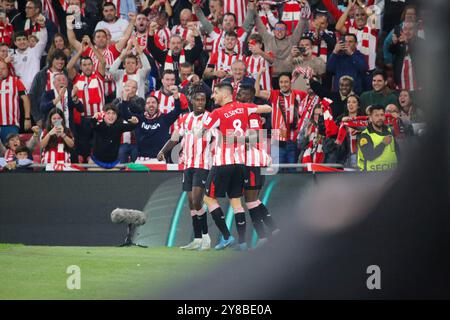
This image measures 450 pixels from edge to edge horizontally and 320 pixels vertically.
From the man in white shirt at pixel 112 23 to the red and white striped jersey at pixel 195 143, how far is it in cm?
332

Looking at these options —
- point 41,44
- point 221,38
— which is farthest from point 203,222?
point 41,44

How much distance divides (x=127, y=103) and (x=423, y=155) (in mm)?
12205

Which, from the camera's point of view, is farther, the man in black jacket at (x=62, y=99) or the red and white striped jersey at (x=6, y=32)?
the red and white striped jersey at (x=6, y=32)

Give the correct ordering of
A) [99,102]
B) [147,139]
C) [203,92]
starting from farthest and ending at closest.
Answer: [99,102] < [147,139] < [203,92]

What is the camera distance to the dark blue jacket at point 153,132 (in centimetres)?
1310

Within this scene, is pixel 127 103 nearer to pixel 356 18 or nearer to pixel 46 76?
pixel 46 76

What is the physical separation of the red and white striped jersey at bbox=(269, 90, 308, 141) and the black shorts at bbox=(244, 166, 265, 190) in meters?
1.93

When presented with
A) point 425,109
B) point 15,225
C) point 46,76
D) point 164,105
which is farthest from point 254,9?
point 425,109

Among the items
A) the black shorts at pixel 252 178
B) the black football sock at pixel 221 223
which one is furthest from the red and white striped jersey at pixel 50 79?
the black shorts at pixel 252 178

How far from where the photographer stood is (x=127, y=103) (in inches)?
538

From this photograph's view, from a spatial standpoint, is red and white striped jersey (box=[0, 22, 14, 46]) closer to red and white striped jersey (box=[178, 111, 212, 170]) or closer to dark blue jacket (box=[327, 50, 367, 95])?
red and white striped jersey (box=[178, 111, 212, 170])

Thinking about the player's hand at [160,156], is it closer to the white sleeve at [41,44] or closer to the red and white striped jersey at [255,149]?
the red and white striped jersey at [255,149]

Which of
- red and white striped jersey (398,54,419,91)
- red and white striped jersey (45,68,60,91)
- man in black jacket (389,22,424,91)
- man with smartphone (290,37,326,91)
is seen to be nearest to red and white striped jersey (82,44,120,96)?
red and white striped jersey (45,68,60,91)

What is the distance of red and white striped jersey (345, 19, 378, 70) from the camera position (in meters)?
13.9
